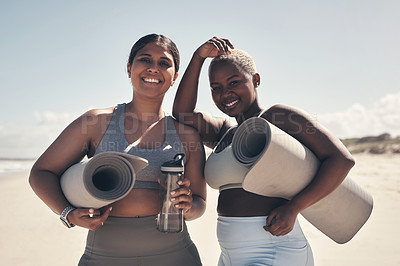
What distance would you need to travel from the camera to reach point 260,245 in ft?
7.01

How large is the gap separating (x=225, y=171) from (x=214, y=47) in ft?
3.01

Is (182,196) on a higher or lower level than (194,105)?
lower

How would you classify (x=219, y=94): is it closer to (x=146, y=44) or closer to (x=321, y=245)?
(x=146, y=44)

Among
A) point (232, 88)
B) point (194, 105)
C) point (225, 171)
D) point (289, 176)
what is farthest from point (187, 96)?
point (289, 176)

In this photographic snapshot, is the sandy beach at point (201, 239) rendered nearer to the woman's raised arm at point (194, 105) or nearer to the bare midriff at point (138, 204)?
the woman's raised arm at point (194, 105)

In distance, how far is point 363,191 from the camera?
7.64ft

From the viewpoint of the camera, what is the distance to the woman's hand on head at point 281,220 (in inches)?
79.0

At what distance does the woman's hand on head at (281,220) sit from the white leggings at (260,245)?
0.27ft

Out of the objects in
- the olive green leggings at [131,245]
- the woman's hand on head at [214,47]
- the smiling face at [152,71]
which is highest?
the woman's hand on head at [214,47]

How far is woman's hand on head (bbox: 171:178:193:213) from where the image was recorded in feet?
6.79

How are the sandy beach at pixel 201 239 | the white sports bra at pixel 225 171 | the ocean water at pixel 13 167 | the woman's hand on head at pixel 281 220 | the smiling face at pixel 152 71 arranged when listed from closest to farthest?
the woman's hand on head at pixel 281 220 → the white sports bra at pixel 225 171 → the smiling face at pixel 152 71 → the sandy beach at pixel 201 239 → the ocean water at pixel 13 167

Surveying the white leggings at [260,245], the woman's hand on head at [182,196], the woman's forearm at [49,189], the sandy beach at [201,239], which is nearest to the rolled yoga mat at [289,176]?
the white leggings at [260,245]

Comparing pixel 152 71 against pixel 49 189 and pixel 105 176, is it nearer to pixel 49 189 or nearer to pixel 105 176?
pixel 105 176

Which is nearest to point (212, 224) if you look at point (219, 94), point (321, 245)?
point (321, 245)
